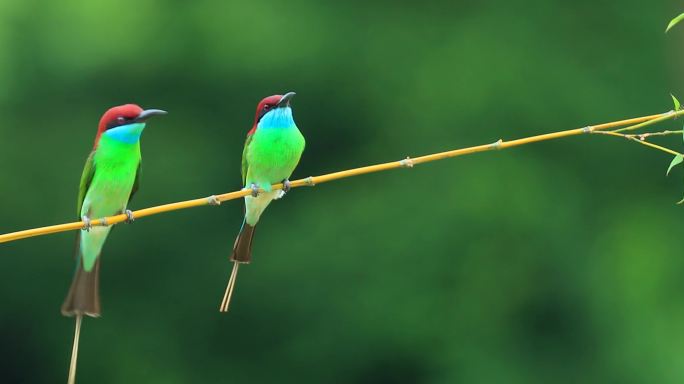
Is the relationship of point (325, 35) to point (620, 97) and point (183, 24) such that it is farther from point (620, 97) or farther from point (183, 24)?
point (620, 97)

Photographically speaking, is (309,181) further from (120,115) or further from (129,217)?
A: (120,115)

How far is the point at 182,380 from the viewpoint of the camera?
28.5 ft

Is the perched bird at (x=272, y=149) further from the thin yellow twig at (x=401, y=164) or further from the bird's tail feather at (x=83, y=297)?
the thin yellow twig at (x=401, y=164)

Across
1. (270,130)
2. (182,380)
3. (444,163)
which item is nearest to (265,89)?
(444,163)

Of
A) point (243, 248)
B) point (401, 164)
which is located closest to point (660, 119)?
point (401, 164)

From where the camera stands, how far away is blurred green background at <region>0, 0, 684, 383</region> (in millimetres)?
8148

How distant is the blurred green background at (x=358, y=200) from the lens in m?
8.15

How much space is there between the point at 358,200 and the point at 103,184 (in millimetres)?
5665

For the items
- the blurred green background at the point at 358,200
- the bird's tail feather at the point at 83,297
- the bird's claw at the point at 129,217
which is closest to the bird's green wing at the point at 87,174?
the bird's tail feather at the point at 83,297

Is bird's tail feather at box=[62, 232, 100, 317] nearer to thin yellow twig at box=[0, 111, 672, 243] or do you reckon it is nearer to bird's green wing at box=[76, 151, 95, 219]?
bird's green wing at box=[76, 151, 95, 219]

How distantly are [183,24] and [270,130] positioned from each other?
19.3ft

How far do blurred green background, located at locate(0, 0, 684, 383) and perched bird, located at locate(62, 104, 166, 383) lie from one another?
5.09 metres

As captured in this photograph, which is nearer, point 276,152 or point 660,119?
point 660,119

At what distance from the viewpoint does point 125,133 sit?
2613 millimetres
